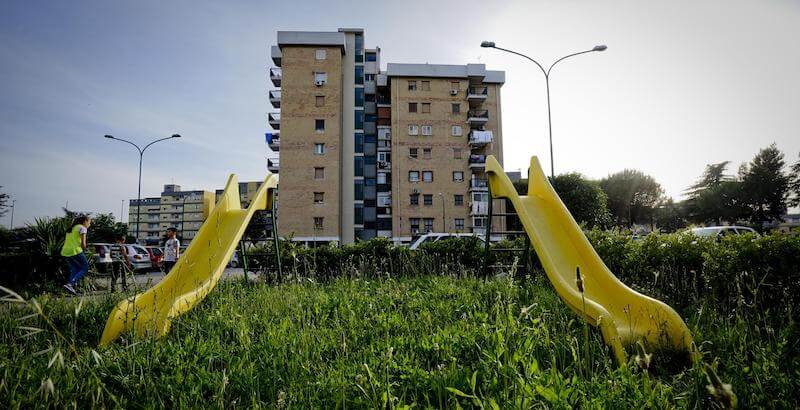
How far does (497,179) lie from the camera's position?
7387 millimetres

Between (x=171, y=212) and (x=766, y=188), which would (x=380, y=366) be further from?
(x=171, y=212)

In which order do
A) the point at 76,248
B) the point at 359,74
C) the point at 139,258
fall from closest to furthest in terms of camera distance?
the point at 76,248
the point at 139,258
the point at 359,74

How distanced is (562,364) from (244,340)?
2690 mm

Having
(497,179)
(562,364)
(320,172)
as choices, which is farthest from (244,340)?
(320,172)

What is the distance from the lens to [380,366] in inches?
109

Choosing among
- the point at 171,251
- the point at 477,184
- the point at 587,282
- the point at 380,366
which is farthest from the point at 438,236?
the point at 477,184

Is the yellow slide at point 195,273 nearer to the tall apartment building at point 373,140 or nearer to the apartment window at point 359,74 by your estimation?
the tall apartment building at point 373,140

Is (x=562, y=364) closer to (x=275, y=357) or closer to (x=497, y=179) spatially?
(x=275, y=357)

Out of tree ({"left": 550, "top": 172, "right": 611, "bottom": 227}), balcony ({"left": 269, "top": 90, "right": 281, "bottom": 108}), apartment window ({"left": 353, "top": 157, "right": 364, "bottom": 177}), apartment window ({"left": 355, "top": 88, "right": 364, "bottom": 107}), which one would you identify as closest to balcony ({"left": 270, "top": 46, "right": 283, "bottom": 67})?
balcony ({"left": 269, "top": 90, "right": 281, "bottom": 108})

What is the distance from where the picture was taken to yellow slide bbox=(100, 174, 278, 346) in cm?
416

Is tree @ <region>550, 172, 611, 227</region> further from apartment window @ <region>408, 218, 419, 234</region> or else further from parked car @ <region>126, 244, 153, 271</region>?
parked car @ <region>126, 244, 153, 271</region>

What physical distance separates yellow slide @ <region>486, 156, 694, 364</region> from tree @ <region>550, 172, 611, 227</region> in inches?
1362

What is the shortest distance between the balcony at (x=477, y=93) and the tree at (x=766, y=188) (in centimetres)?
3375

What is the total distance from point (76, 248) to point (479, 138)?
39361mm
